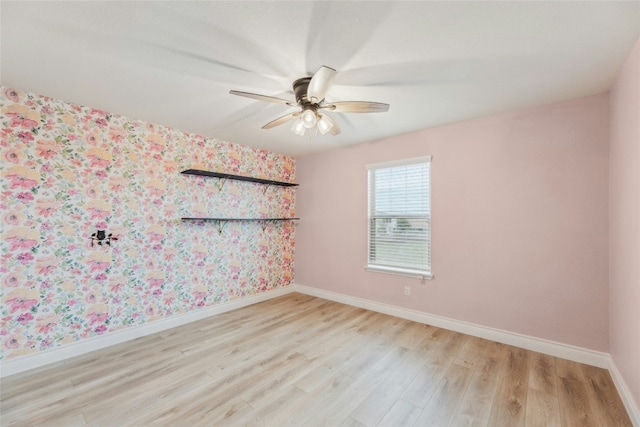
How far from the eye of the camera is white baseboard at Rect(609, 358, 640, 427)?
170 centimetres

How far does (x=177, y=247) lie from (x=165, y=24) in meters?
2.57

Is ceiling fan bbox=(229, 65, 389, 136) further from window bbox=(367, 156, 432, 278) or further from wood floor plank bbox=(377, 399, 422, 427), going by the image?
wood floor plank bbox=(377, 399, 422, 427)

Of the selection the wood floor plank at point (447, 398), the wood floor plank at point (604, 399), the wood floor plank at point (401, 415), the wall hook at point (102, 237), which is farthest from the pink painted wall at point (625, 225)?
the wall hook at point (102, 237)

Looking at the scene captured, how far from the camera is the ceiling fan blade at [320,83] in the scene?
165 centimetres

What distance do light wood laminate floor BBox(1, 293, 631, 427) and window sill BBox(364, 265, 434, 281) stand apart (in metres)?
0.67

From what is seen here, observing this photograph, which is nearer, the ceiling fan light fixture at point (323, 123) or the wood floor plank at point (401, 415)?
the wood floor plank at point (401, 415)

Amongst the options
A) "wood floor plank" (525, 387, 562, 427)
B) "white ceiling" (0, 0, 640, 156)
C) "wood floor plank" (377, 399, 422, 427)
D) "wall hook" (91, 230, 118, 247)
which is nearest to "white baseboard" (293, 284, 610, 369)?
"wood floor plank" (525, 387, 562, 427)

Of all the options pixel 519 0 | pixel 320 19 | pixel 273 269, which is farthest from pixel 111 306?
pixel 519 0

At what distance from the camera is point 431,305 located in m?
3.35

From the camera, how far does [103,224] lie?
111 inches

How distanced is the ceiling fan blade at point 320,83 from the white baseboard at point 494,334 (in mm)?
2917

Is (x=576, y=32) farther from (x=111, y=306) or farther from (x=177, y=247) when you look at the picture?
(x=111, y=306)

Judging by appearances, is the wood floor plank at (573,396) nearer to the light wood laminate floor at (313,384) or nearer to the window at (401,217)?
the light wood laminate floor at (313,384)

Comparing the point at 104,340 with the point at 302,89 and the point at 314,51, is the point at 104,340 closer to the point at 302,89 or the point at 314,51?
the point at 302,89
